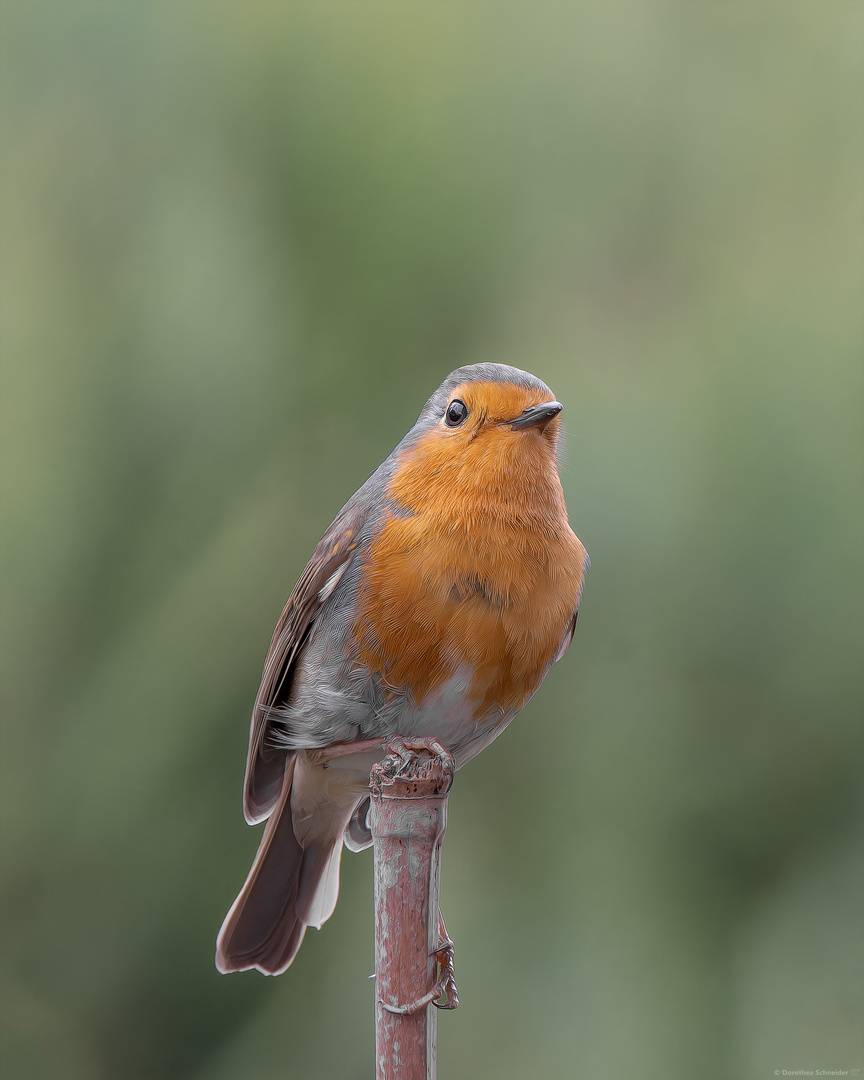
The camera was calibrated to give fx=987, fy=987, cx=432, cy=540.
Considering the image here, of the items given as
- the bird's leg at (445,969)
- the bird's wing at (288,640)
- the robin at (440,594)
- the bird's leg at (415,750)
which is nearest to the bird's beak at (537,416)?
the robin at (440,594)

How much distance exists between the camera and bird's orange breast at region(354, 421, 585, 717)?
1676mm

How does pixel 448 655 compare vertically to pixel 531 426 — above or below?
below

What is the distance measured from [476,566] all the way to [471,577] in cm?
2

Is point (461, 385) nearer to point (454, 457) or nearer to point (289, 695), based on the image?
point (454, 457)

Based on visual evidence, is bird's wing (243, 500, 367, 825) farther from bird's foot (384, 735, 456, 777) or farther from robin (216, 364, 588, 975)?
bird's foot (384, 735, 456, 777)

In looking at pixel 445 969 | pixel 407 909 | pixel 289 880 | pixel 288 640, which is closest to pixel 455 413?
Answer: pixel 288 640

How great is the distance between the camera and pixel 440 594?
1.67 m

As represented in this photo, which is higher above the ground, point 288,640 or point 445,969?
point 288,640

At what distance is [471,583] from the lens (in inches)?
65.7

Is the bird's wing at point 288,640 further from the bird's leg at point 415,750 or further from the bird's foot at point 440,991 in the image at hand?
the bird's foot at point 440,991

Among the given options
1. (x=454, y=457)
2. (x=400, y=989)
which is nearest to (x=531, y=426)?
(x=454, y=457)

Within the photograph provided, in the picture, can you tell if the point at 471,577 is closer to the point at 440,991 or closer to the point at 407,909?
the point at 407,909

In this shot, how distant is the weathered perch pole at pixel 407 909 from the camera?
5.05ft

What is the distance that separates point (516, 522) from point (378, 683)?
384 millimetres
